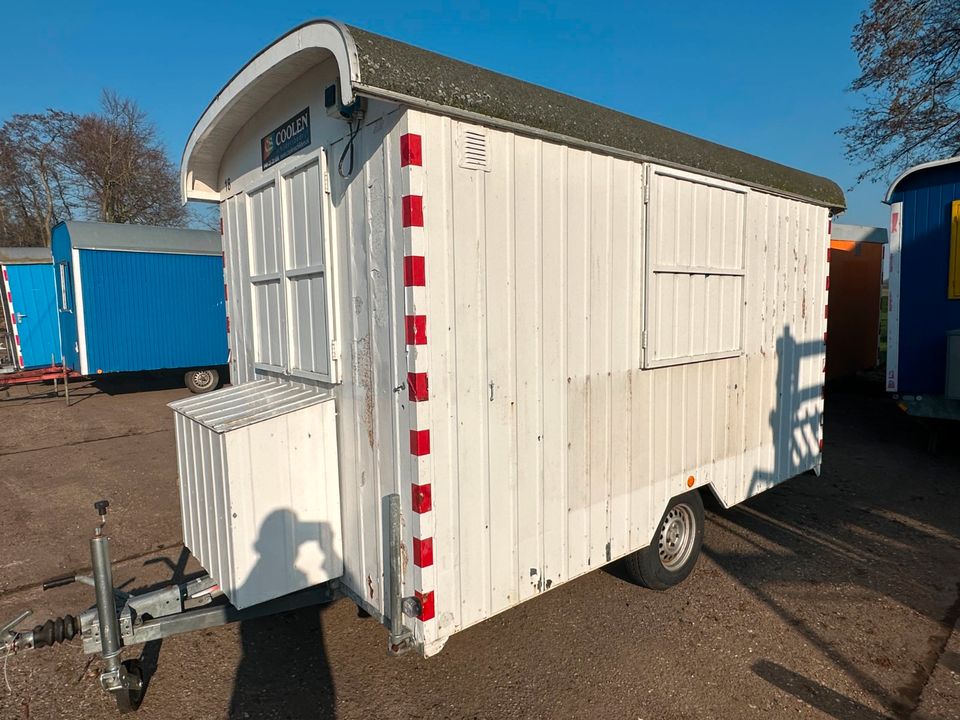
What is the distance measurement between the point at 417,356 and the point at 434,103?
1089mm

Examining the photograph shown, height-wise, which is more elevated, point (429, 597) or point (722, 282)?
point (722, 282)

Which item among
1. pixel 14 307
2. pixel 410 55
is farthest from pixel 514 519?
pixel 14 307

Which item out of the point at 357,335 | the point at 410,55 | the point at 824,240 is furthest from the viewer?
the point at 824,240

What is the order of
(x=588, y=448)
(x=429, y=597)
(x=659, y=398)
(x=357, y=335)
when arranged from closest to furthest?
(x=429, y=597)
(x=357, y=335)
(x=588, y=448)
(x=659, y=398)

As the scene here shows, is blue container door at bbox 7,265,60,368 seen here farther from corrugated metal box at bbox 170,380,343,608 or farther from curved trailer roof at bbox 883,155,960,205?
curved trailer roof at bbox 883,155,960,205

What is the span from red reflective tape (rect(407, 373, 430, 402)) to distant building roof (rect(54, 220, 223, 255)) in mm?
9897

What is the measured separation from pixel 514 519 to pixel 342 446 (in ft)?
3.26

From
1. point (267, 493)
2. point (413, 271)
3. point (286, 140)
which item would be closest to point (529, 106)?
point (413, 271)

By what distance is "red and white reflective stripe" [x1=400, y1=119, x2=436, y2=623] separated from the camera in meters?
2.58

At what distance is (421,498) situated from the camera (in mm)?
2701

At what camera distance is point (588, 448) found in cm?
345

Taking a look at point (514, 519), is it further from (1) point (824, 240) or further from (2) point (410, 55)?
(1) point (824, 240)

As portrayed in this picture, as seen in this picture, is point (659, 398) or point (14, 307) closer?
point (659, 398)

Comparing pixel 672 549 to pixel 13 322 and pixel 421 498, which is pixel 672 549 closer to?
pixel 421 498
